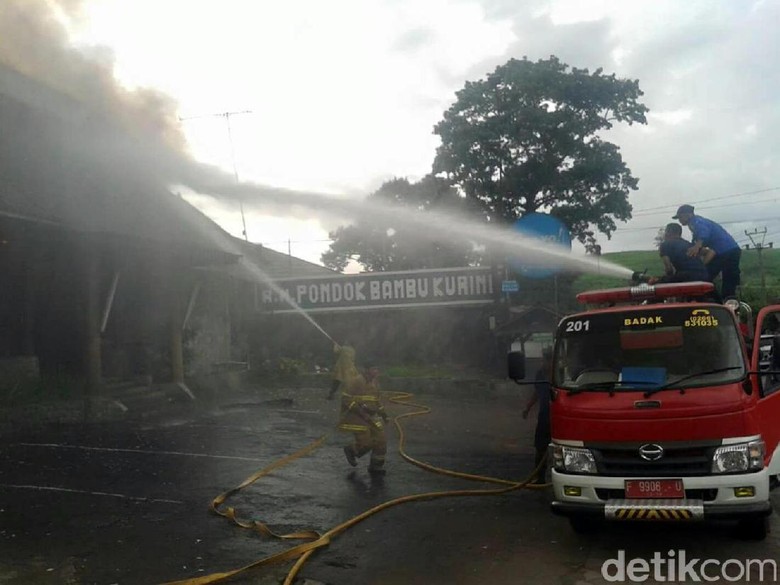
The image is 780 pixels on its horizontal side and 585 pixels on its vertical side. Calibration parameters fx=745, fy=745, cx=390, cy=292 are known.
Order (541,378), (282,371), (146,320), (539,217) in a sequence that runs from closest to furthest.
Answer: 1. (541,378)
2. (146,320)
3. (282,371)
4. (539,217)

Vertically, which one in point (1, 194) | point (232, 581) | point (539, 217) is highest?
point (539, 217)

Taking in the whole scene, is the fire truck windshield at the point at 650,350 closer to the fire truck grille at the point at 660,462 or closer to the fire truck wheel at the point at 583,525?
the fire truck grille at the point at 660,462

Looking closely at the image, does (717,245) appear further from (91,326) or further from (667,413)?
(91,326)

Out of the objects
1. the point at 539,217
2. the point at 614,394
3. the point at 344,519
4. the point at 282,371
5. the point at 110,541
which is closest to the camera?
the point at 614,394

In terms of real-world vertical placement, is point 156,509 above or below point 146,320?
below

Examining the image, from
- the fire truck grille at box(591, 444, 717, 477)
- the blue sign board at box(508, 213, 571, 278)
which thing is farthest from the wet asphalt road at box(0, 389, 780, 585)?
the blue sign board at box(508, 213, 571, 278)

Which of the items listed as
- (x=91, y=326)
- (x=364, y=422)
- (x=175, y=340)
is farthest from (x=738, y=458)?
(x=175, y=340)

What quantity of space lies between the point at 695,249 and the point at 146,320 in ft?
46.5

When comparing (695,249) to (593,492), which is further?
(695,249)

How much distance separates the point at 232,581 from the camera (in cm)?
560

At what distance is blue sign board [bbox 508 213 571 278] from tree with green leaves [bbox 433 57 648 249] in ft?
1.20

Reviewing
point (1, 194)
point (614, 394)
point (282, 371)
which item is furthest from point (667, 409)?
point (282, 371)

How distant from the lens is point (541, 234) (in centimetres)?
2808

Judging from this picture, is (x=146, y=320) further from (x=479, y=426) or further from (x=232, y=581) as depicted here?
(x=232, y=581)
